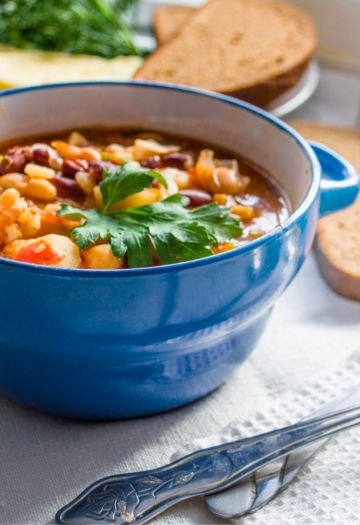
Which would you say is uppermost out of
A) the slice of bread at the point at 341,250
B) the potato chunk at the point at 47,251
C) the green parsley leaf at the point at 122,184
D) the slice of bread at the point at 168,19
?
the green parsley leaf at the point at 122,184

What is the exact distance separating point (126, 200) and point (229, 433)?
21.0 inches

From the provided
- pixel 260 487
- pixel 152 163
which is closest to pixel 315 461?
pixel 260 487

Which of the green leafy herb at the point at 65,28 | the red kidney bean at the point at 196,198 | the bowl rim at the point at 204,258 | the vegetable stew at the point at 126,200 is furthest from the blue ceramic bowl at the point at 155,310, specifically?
the green leafy herb at the point at 65,28

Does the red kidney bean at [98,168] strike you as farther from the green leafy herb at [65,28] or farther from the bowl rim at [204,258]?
the green leafy herb at [65,28]

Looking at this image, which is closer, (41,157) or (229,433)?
(229,433)

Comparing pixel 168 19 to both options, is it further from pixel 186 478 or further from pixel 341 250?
pixel 186 478

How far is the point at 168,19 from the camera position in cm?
378

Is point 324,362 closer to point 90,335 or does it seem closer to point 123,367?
point 123,367

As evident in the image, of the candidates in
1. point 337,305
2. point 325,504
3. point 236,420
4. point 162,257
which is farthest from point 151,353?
point 337,305

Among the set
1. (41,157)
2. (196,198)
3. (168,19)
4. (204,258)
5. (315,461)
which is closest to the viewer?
(204,258)

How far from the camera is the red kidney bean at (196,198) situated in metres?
1.82

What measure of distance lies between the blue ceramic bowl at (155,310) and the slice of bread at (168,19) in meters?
1.66

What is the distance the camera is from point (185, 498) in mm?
1522

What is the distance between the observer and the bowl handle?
6.11 feet
